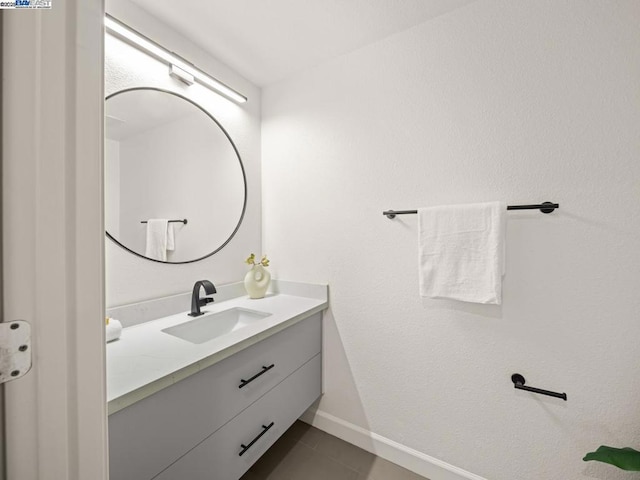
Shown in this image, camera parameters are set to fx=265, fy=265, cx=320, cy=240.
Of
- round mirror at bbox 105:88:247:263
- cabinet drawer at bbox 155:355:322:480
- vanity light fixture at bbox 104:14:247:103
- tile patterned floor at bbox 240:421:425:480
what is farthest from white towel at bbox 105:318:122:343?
vanity light fixture at bbox 104:14:247:103

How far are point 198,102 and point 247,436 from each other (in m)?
1.69

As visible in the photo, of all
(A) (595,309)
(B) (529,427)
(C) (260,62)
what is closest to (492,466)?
(B) (529,427)

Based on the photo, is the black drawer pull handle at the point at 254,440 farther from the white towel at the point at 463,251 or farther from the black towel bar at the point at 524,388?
the black towel bar at the point at 524,388

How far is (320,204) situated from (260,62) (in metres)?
0.93

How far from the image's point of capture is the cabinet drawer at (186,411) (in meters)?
0.73

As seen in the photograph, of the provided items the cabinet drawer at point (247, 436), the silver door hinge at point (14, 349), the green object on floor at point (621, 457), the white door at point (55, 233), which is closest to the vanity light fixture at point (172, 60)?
the white door at point (55, 233)

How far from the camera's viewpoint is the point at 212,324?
1.40m

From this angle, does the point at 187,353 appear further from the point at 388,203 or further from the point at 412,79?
the point at 412,79

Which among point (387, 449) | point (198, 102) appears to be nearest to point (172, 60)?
point (198, 102)

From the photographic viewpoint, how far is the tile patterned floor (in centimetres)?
132

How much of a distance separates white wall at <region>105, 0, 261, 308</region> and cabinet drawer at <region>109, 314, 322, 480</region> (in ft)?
1.98

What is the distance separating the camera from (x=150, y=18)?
1277 mm

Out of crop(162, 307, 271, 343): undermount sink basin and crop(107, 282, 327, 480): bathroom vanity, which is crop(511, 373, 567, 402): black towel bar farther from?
crop(162, 307, 271, 343): undermount sink basin

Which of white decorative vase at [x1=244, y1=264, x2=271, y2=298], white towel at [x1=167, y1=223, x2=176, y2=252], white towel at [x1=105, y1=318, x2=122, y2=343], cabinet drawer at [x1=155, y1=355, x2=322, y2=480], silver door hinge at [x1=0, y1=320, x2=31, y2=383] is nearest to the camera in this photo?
silver door hinge at [x1=0, y1=320, x2=31, y2=383]
